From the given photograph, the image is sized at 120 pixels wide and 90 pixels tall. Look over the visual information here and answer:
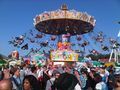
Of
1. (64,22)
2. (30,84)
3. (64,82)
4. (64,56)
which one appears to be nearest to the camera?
(30,84)

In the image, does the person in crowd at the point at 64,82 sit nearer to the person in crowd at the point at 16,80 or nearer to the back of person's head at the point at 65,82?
the back of person's head at the point at 65,82

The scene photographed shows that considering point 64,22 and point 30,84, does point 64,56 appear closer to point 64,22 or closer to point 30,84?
point 64,22

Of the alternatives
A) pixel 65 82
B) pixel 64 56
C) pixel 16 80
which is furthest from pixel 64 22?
pixel 65 82

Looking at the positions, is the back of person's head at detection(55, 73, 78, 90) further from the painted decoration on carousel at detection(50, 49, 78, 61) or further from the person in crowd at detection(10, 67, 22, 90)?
the painted decoration on carousel at detection(50, 49, 78, 61)

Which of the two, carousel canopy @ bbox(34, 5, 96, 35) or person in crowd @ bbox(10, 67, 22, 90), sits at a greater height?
carousel canopy @ bbox(34, 5, 96, 35)

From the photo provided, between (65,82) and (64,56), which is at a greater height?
(64,56)

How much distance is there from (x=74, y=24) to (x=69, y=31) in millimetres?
2155

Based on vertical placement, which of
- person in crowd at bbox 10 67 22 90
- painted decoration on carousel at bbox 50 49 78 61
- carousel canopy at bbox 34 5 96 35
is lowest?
person in crowd at bbox 10 67 22 90

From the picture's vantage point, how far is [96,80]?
8875 millimetres

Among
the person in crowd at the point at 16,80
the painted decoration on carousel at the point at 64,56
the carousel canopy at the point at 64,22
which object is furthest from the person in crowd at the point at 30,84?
the carousel canopy at the point at 64,22

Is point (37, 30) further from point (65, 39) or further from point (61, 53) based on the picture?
point (61, 53)

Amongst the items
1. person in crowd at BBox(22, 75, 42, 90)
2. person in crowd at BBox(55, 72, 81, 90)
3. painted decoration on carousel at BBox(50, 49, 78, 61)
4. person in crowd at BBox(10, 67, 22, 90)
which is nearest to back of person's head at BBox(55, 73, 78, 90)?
person in crowd at BBox(55, 72, 81, 90)

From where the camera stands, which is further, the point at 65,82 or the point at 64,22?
the point at 64,22

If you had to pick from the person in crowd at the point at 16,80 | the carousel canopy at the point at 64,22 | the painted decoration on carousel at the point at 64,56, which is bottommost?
the person in crowd at the point at 16,80
